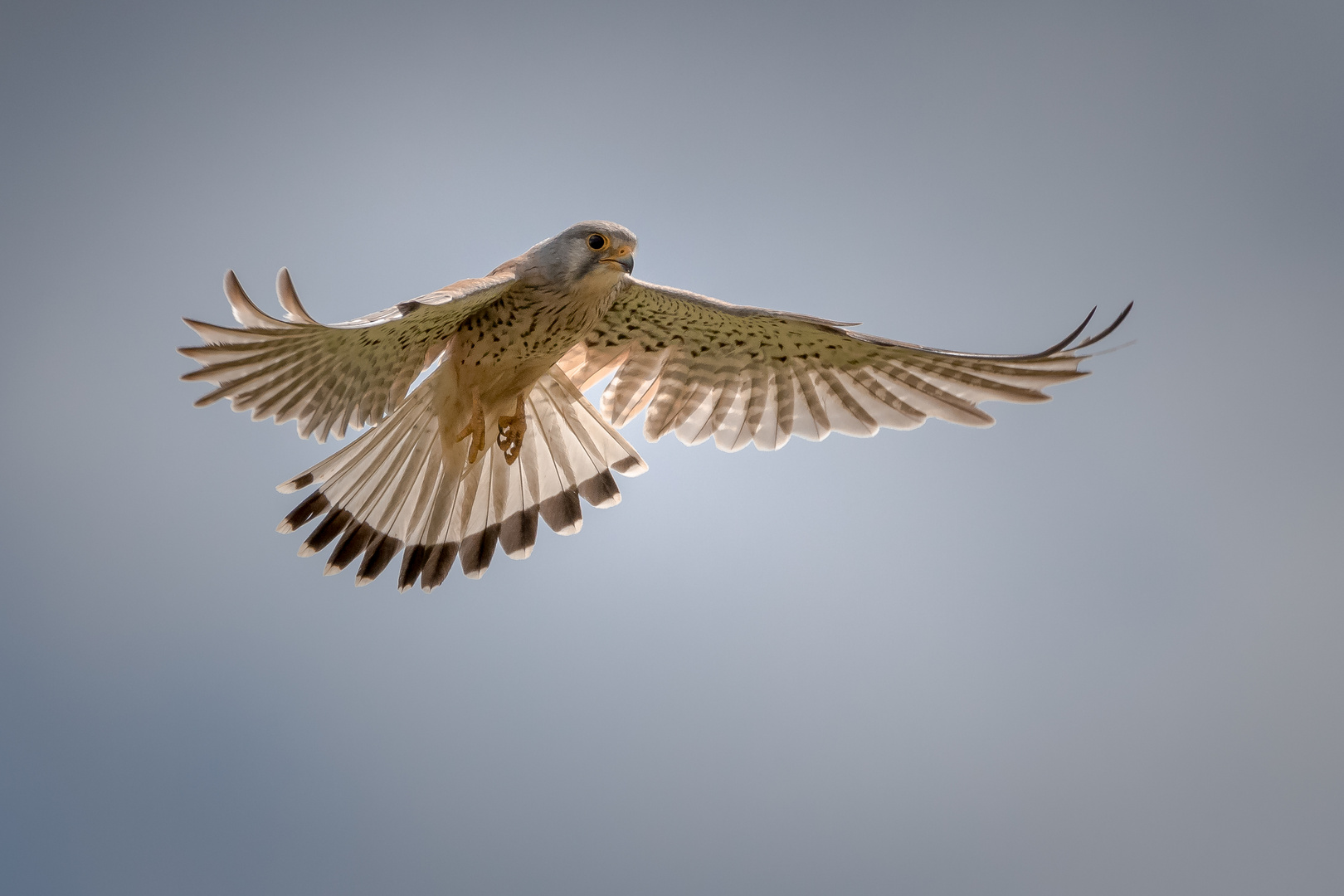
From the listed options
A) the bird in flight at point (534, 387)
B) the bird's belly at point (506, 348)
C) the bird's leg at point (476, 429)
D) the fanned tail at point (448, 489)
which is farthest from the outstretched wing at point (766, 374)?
the bird's leg at point (476, 429)

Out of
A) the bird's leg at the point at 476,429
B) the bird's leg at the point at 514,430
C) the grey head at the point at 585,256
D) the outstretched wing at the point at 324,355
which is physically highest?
the grey head at the point at 585,256

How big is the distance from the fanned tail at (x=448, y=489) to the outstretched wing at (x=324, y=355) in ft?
0.74

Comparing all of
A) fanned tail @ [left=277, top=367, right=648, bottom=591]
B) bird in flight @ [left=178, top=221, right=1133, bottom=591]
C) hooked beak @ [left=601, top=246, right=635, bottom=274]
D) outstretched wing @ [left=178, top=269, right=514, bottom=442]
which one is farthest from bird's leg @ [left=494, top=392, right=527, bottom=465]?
hooked beak @ [left=601, top=246, right=635, bottom=274]

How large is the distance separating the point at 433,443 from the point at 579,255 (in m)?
0.94

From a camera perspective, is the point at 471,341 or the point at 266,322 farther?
the point at 471,341

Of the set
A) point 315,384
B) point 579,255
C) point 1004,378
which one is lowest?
point 315,384

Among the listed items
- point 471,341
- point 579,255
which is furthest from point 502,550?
point 579,255

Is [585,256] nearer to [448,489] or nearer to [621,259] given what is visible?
[621,259]

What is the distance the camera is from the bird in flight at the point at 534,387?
120 inches

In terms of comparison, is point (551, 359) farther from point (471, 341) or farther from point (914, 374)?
point (914, 374)

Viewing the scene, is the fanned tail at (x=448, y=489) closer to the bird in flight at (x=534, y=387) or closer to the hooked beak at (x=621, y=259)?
the bird in flight at (x=534, y=387)

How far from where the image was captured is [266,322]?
2.70 m

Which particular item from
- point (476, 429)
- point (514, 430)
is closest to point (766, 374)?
point (514, 430)

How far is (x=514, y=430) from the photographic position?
3738 mm
